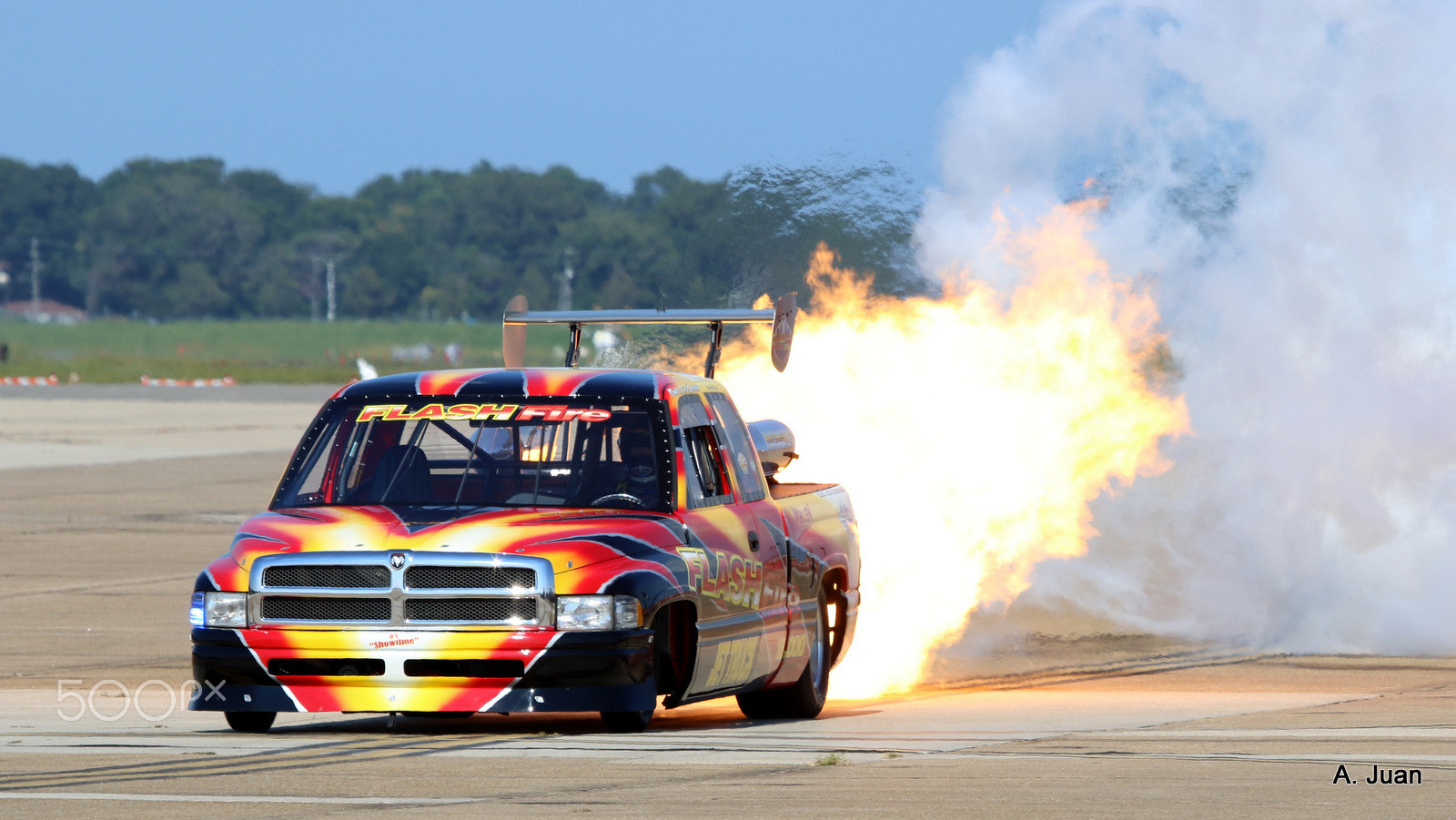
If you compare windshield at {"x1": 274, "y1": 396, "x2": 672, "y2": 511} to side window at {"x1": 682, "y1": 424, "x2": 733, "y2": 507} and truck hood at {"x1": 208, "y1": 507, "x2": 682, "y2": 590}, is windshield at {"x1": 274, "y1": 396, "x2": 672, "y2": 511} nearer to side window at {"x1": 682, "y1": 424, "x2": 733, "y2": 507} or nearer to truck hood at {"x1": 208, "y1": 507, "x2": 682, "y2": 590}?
side window at {"x1": 682, "y1": 424, "x2": 733, "y2": 507}

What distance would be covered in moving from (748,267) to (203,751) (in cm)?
956

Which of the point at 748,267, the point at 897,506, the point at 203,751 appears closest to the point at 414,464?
the point at 203,751

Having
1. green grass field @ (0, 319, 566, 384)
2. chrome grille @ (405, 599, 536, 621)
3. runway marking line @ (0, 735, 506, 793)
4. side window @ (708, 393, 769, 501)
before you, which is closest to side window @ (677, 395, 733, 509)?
side window @ (708, 393, 769, 501)

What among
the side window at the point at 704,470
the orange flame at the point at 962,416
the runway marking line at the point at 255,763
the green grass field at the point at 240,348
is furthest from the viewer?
the green grass field at the point at 240,348

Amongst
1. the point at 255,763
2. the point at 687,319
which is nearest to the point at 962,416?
the point at 687,319

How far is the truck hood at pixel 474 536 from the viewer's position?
31.2 feet

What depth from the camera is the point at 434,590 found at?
372 inches

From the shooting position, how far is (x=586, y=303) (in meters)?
106

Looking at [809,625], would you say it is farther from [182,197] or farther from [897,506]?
[182,197]

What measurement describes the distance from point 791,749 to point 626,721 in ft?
2.43

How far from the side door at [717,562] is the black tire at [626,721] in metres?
0.27

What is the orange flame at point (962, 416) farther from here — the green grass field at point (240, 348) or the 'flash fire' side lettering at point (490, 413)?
the green grass field at point (240, 348)

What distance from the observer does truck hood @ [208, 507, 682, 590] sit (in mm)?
9508

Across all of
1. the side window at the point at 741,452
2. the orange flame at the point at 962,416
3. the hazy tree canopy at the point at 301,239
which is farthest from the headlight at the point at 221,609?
the hazy tree canopy at the point at 301,239
